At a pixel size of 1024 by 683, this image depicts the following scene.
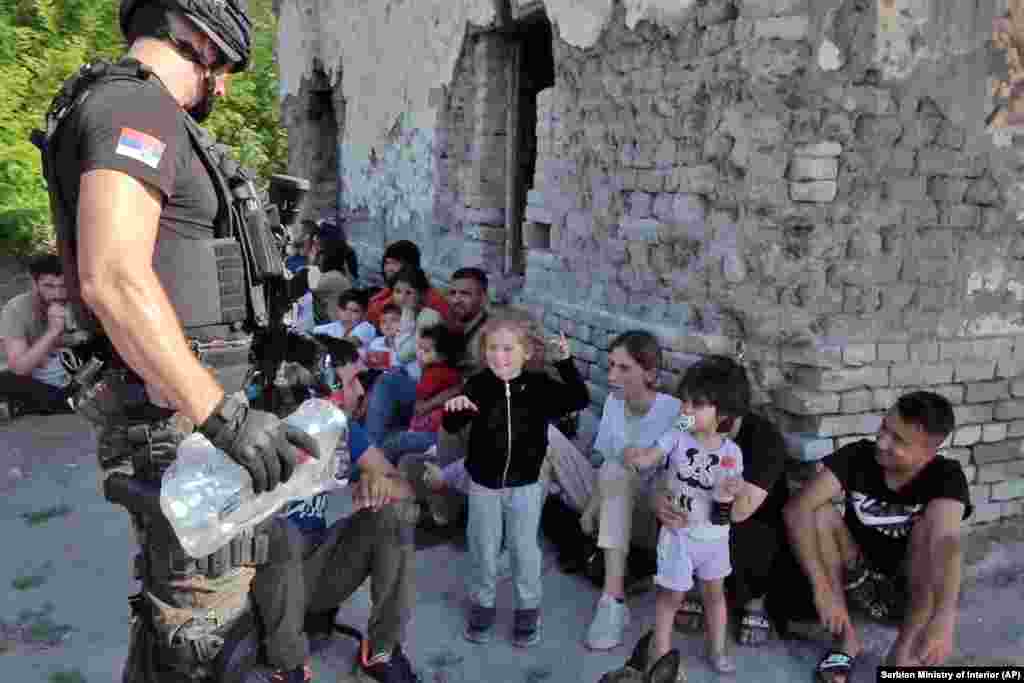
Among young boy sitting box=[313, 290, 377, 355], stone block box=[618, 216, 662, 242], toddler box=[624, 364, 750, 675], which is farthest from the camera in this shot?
young boy sitting box=[313, 290, 377, 355]

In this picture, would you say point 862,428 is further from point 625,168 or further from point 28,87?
point 28,87

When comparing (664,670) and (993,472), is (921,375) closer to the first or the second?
(993,472)

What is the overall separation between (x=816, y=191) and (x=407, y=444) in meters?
2.14

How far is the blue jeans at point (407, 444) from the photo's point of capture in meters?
3.86

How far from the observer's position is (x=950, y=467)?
8.80 feet

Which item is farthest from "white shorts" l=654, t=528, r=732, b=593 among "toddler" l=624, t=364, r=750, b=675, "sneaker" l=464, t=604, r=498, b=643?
"sneaker" l=464, t=604, r=498, b=643

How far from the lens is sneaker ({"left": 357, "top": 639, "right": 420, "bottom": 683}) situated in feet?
8.18

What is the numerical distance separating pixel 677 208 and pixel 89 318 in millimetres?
2484

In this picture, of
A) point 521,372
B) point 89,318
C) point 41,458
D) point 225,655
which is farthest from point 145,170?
point 41,458

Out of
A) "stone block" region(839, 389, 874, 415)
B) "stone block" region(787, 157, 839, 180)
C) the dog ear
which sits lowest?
the dog ear

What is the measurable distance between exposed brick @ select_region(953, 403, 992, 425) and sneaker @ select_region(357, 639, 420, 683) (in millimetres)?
2407

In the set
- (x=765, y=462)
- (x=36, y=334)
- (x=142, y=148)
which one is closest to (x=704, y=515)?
(x=765, y=462)

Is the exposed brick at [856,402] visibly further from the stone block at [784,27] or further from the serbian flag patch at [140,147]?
the serbian flag patch at [140,147]

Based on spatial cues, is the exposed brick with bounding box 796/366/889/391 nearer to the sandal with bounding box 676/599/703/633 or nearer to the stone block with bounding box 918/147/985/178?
the stone block with bounding box 918/147/985/178
